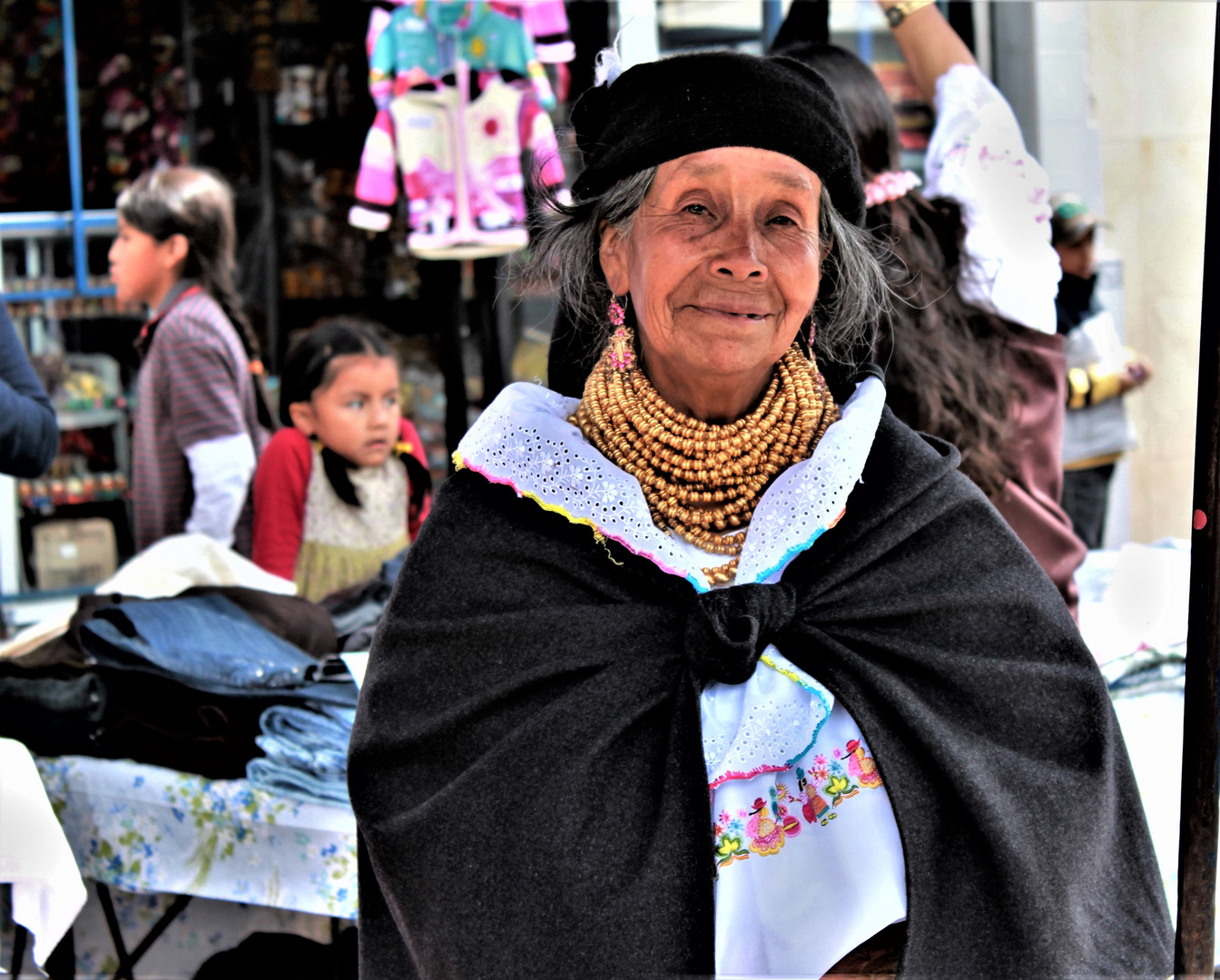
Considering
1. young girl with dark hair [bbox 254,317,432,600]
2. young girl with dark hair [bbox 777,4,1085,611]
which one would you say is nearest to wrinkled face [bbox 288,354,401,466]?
young girl with dark hair [bbox 254,317,432,600]

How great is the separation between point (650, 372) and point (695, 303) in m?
0.16

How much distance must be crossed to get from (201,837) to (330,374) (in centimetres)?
157

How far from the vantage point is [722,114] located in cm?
171

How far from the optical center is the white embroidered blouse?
1673 millimetres

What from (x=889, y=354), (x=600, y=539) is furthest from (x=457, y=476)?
(x=889, y=354)

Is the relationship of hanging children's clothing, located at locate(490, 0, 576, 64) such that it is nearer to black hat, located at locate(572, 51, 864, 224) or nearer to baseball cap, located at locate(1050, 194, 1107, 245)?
baseball cap, located at locate(1050, 194, 1107, 245)

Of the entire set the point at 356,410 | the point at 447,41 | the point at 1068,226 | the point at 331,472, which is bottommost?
the point at 331,472

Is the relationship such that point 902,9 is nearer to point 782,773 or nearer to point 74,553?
point 782,773

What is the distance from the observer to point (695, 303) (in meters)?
1.78

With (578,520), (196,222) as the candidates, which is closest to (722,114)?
(578,520)

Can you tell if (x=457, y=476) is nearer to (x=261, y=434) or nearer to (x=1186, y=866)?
(x=1186, y=866)

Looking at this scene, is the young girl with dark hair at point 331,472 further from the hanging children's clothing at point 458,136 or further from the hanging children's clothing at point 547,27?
the hanging children's clothing at point 547,27

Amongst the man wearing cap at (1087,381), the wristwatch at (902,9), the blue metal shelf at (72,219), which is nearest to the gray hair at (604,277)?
the wristwatch at (902,9)

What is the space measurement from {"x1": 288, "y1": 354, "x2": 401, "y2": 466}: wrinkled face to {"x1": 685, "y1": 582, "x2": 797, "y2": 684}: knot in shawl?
7.21 ft
